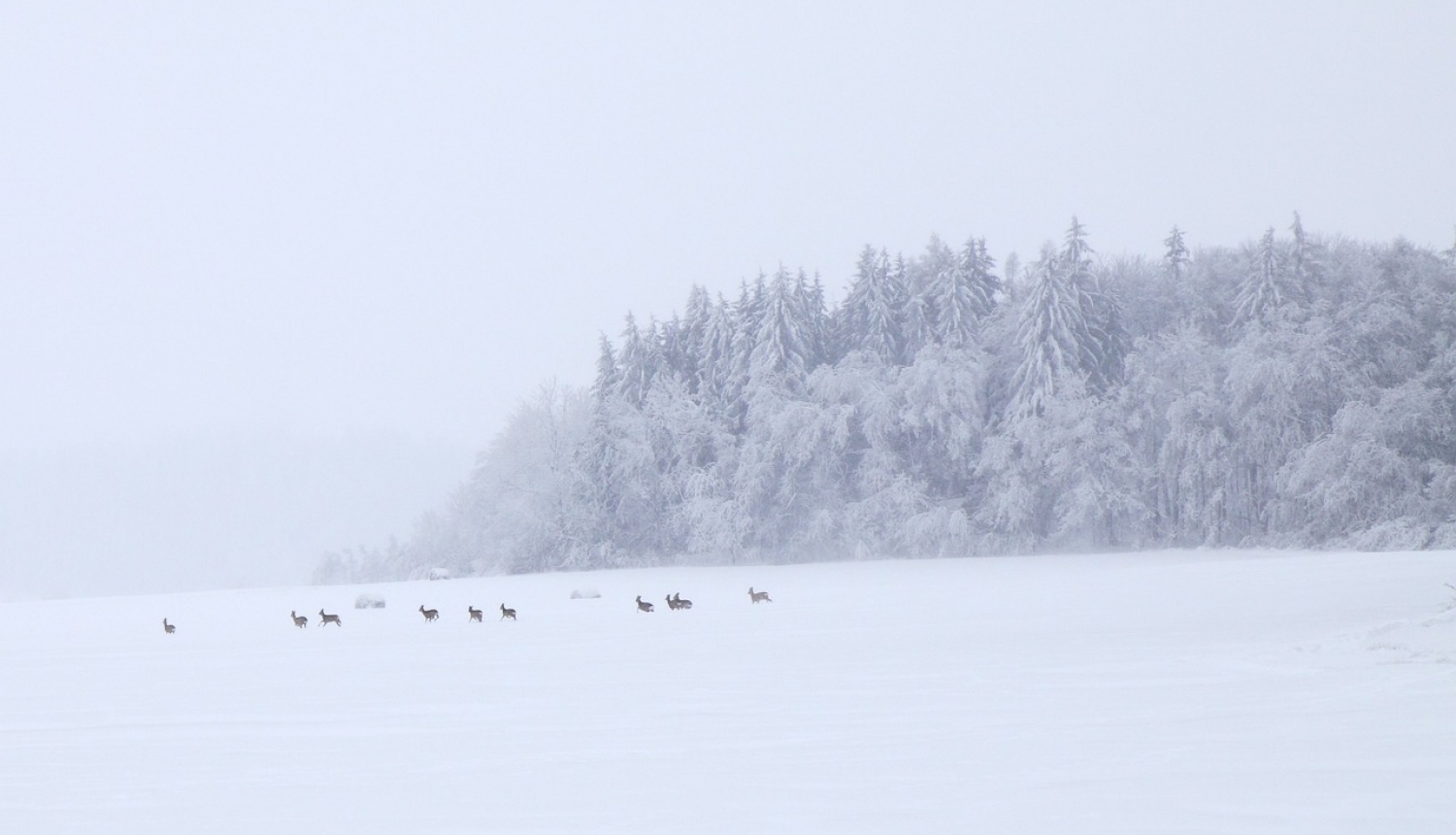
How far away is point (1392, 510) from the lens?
42281mm

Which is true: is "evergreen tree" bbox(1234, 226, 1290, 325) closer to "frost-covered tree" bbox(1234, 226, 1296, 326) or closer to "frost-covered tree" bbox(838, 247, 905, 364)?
"frost-covered tree" bbox(1234, 226, 1296, 326)

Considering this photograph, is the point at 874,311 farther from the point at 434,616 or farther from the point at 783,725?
the point at 783,725

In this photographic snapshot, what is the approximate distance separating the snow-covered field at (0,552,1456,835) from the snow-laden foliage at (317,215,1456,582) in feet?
74.0

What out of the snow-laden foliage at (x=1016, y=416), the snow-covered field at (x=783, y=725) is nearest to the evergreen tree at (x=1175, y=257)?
the snow-laden foliage at (x=1016, y=416)

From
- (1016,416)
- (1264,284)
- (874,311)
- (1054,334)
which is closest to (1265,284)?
(1264,284)

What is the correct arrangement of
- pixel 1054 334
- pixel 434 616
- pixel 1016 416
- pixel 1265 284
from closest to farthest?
pixel 434 616
pixel 1265 284
pixel 1016 416
pixel 1054 334

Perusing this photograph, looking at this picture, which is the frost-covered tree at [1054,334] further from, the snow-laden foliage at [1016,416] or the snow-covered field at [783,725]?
the snow-covered field at [783,725]

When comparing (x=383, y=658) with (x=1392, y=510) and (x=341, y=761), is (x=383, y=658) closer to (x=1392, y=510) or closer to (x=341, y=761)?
(x=341, y=761)

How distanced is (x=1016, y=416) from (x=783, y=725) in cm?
4087

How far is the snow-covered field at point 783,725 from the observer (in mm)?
7207

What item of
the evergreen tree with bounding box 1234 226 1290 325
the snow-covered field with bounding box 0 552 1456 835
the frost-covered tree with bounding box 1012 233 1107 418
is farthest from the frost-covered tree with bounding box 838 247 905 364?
the snow-covered field with bounding box 0 552 1456 835

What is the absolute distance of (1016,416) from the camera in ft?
163

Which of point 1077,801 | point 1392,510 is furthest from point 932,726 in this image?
point 1392,510

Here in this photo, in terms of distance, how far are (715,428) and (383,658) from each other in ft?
120
